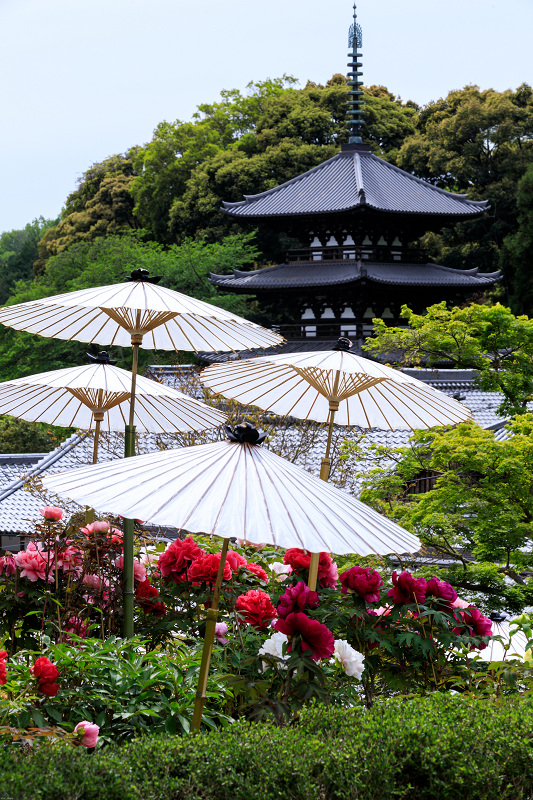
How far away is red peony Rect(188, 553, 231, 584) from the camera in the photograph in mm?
3564

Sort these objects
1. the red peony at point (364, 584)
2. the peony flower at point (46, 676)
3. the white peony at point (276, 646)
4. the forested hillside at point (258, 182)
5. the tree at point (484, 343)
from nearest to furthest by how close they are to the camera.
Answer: the peony flower at point (46, 676)
the white peony at point (276, 646)
the red peony at point (364, 584)
the tree at point (484, 343)
the forested hillside at point (258, 182)

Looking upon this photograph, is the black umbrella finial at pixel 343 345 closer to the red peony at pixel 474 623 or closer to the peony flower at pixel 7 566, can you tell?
the red peony at pixel 474 623

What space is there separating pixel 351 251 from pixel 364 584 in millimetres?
17546

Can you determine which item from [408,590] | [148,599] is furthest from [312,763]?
[148,599]

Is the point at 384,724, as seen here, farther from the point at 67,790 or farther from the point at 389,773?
the point at 67,790

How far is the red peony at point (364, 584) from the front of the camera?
3047 millimetres

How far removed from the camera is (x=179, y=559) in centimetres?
364

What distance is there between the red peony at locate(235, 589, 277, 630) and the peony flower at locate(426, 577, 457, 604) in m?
0.66

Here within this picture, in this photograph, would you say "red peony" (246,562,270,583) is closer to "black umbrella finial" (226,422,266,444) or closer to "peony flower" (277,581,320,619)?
"peony flower" (277,581,320,619)

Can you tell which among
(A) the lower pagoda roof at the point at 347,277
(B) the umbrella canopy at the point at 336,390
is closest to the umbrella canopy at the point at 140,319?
(B) the umbrella canopy at the point at 336,390

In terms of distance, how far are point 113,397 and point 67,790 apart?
3016 millimetres

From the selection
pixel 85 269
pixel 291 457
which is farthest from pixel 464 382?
pixel 85 269

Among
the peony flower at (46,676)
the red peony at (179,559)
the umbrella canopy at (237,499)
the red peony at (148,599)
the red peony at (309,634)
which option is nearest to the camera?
the umbrella canopy at (237,499)

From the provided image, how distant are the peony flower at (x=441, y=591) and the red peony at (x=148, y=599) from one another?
1361 millimetres
